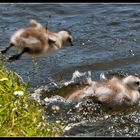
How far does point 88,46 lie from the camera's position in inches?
399

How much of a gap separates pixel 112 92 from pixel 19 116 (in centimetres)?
189

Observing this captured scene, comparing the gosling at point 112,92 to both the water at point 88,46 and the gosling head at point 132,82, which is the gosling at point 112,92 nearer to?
the gosling head at point 132,82

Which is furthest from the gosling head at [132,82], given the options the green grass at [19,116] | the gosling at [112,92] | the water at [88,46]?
the green grass at [19,116]

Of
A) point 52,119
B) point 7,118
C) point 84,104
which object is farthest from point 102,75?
point 7,118

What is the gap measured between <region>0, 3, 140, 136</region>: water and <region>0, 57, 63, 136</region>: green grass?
743 millimetres

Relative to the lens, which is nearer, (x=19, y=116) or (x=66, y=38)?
(x=66, y=38)

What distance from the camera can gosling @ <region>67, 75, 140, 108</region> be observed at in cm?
741

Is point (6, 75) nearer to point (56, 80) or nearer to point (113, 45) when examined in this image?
point (56, 80)

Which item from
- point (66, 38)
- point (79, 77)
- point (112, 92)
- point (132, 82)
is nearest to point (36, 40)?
point (66, 38)

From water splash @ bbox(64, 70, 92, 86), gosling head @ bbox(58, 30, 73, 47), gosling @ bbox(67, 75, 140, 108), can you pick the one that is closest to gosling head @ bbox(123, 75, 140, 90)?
gosling @ bbox(67, 75, 140, 108)

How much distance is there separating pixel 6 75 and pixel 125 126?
5.59 ft

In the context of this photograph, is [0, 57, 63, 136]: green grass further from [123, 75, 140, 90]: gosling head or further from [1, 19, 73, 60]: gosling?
[123, 75, 140, 90]: gosling head

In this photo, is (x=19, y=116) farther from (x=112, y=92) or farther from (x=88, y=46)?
(x=88, y=46)

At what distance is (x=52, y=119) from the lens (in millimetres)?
7047
